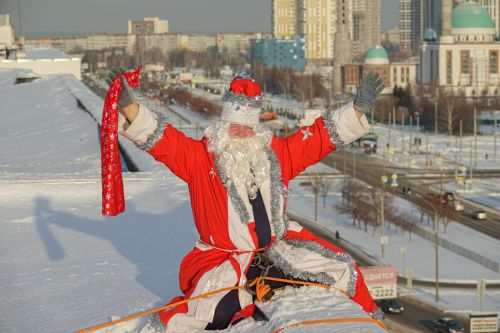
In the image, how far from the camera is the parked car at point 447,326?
1384 cm

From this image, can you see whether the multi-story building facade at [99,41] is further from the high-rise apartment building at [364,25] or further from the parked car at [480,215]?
the parked car at [480,215]

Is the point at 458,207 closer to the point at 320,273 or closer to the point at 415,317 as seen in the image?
the point at 415,317

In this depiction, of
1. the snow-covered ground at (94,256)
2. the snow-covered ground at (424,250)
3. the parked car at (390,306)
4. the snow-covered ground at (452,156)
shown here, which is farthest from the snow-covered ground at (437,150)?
the snow-covered ground at (94,256)

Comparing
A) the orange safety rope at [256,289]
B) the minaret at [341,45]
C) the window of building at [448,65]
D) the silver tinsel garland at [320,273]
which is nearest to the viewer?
the orange safety rope at [256,289]

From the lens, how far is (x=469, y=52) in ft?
179

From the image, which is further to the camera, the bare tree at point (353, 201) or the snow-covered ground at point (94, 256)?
the bare tree at point (353, 201)

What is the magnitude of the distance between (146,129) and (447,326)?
1078cm

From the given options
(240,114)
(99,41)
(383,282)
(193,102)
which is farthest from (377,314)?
(99,41)

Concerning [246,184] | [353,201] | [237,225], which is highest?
[246,184]

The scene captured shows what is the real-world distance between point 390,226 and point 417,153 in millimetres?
14214

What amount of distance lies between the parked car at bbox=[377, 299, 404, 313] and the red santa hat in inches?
448

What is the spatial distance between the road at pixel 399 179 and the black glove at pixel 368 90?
57.8 ft

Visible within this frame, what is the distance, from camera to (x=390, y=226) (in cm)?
2236

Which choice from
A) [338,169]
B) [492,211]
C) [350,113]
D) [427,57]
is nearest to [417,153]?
[338,169]
